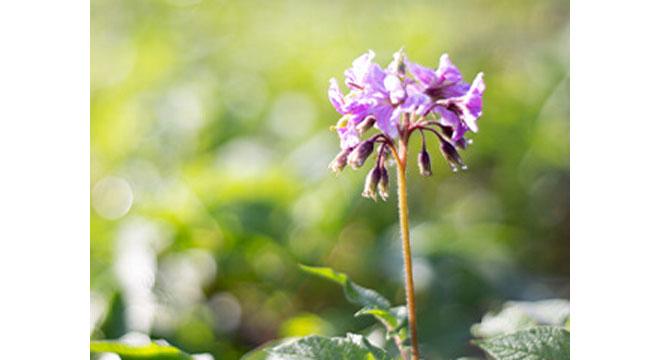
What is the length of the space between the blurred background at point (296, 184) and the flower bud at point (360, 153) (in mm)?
379

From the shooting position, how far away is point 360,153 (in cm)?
111

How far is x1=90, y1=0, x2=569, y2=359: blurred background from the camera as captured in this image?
5.26 feet

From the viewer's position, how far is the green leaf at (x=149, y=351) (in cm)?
119

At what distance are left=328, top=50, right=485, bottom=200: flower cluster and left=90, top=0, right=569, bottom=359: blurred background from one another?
1.22 ft

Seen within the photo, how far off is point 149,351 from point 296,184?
29.2 inches

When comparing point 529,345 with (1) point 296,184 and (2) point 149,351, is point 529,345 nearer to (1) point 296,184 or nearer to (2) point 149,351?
(2) point 149,351

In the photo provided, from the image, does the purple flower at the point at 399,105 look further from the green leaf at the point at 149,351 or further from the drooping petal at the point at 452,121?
the green leaf at the point at 149,351
